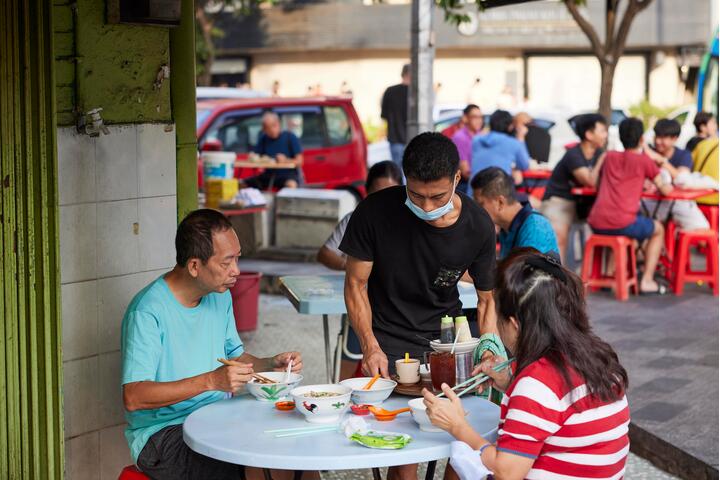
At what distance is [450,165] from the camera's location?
4102 millimetres

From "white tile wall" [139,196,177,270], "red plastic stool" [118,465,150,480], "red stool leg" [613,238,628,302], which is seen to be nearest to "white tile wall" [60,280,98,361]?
"white tile wall" [139,196,177,270]

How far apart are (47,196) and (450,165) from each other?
1454 mm

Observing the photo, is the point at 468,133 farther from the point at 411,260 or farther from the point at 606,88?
the point at 411,260

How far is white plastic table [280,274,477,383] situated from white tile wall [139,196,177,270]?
36.5 inches

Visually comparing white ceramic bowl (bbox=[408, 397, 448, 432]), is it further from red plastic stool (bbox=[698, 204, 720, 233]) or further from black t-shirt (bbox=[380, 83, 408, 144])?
black t-shirt (bbox=[380, 83, 408, 144])

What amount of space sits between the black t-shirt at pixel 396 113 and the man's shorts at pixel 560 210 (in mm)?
3993

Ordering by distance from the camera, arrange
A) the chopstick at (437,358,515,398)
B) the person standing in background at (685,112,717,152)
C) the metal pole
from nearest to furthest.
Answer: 1. the chopstick at (437,358,515,398)
2. the metal pole
3. the person standing in background at (685,112,717,152)

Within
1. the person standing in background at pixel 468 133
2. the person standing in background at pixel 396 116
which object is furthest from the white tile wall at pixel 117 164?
the person standing in background at pixel 396 116

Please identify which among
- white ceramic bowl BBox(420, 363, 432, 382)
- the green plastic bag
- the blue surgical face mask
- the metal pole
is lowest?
the green plastic bag

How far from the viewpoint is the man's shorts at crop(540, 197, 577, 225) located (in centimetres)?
1045

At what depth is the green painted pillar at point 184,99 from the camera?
481 cm

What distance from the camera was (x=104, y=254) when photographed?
4555mm

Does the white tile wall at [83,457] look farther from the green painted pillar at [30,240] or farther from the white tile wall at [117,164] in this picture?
the white tile wall at [117,164]

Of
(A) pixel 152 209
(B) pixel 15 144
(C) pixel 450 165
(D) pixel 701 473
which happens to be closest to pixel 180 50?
(A) pixel 152 209
